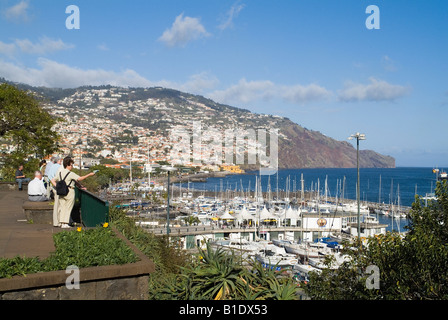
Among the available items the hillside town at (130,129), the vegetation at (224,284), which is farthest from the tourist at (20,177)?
the hillside town at (130,129)

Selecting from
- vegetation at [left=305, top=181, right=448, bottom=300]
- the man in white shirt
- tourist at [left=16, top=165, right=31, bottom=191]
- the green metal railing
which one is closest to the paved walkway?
the man in white shirt

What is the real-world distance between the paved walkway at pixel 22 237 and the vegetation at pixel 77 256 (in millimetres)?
290

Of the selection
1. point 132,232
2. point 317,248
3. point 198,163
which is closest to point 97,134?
point 198,163

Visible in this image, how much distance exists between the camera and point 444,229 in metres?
6.34

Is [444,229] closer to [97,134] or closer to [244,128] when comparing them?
[97,134]

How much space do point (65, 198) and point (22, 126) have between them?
1275 centimetres

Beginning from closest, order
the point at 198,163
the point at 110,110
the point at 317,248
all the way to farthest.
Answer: the point at 317,248, the point at 198,163, the point at 110,110

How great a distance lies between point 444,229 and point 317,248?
91.9 ft

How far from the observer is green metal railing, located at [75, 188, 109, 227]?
20.3ft

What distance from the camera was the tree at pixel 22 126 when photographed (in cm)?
1731

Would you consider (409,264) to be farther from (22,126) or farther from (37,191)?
(22,126)

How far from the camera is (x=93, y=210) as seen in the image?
6.89 m

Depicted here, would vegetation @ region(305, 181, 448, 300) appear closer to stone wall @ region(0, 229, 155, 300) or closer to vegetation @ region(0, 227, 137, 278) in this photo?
stone wall @ region(0, 229, 155, 300)

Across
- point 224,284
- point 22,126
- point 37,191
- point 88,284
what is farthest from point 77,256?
point 22,126
